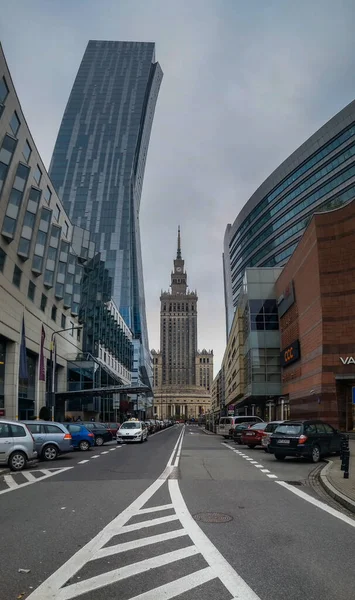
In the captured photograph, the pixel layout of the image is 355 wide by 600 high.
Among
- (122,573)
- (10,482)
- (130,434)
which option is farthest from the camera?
(130,434)

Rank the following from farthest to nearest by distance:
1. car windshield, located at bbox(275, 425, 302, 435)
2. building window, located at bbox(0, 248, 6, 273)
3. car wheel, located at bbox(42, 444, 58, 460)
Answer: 1. building window, located at bbox(0, 248, 6, 273)
2. car wheel, located at bbox(42, 444, 58, 460)
3. car windshield, located at bbox(275, 425, 302, 435)

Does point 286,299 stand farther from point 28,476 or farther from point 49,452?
point 28,476

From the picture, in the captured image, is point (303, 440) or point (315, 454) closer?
point (303, 440)

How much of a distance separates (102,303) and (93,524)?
64558mm

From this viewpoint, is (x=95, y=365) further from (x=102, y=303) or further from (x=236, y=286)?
(x=236, y=286)

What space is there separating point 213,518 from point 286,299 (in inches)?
1617

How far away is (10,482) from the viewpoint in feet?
45.0

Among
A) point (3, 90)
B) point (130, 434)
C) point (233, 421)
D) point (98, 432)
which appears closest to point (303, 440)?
point (98, 432)

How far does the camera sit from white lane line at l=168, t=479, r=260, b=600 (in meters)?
4.97

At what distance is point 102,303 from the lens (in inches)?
2830

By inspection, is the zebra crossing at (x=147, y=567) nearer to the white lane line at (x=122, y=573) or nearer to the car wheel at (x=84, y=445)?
the white lane line at (x=122, y=573)

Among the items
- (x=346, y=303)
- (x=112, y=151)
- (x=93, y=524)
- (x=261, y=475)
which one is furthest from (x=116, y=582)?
(x=112, y=151)

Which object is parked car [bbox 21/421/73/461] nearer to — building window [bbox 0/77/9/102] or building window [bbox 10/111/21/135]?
building window [bbox 0/77/9/102]

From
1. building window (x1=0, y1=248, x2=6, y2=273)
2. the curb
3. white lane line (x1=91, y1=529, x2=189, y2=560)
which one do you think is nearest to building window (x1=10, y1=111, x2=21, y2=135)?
building window (x1=0, y1=248, x2=6, y2=273)
